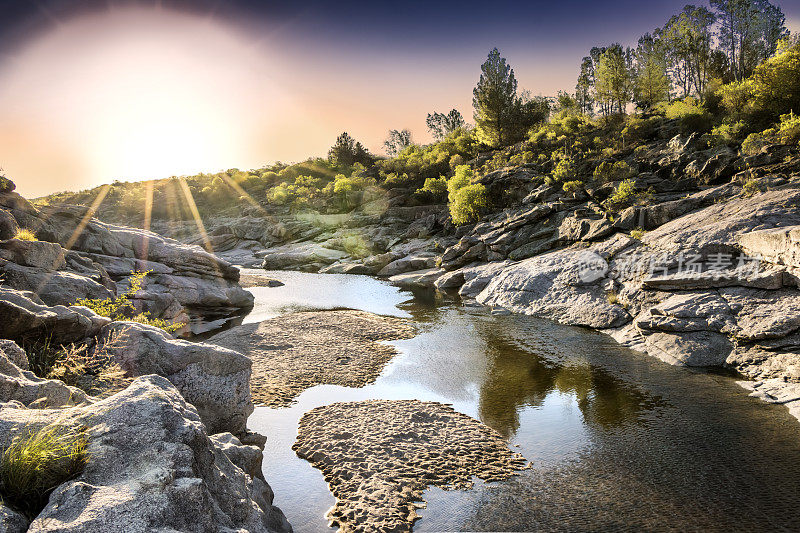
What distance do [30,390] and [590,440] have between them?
44.3 feet

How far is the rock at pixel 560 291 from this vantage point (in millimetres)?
24984

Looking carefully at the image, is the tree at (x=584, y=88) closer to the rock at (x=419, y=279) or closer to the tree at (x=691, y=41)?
the tree at (x=691, y=41)

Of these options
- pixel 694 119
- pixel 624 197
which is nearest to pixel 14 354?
pixel 624 197

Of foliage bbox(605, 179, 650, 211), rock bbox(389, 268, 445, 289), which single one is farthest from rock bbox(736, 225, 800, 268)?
rock bbox(389, 268, 445, 289)

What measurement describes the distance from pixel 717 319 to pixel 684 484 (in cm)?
1148

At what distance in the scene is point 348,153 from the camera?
11112cm

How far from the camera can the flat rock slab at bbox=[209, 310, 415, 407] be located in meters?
16.5

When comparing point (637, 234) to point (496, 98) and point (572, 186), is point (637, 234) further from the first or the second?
point (496, 98)

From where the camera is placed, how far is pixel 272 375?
1723 centimetres

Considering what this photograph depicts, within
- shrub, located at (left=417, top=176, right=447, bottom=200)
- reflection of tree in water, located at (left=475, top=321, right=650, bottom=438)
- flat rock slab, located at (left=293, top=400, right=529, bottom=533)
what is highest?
shrub, located at (left=417, top=176, right=447, bottom=200)

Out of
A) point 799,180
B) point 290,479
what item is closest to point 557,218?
point 799,180

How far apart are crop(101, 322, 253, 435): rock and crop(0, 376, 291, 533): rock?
3732mm

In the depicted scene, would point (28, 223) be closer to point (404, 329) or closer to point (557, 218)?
point (404, 329)

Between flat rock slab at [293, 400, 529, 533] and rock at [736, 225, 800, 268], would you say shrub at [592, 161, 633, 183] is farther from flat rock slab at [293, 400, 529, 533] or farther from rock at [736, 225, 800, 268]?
flat rock slab at [293, 400, 529, 533]
